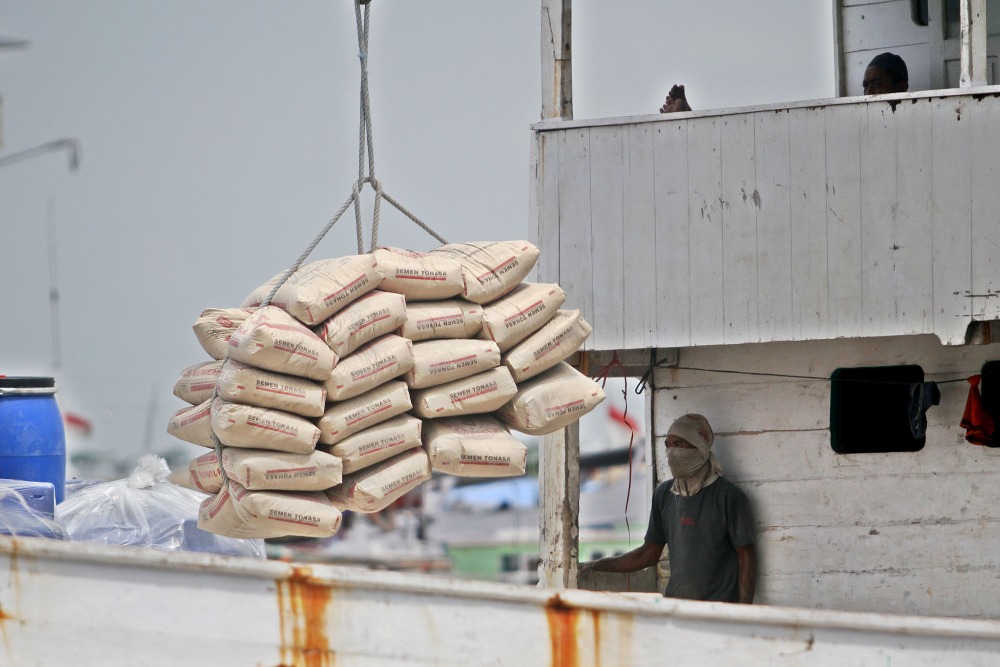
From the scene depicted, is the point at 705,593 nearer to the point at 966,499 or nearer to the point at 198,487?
Answer: the point at 966,499

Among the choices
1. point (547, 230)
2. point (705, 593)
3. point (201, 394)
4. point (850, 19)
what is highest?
point (850, 19)

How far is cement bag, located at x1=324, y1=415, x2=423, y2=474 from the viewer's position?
4.93 metres

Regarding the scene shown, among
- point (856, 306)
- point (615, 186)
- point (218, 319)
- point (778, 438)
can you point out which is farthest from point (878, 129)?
point (218, 319)

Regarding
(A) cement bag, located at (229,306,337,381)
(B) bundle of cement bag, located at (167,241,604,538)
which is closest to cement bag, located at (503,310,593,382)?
(B) bundle of cement bag, located at (167,241,604,538)

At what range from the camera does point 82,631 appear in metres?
4.42

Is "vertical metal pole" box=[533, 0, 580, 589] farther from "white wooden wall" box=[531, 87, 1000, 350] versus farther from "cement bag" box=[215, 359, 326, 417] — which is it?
"cement bag" box=[215, 359, 326, 417]

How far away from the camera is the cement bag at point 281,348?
469cm

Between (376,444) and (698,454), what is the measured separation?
3.90 m

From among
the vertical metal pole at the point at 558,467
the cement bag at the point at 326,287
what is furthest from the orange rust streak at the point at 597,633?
the vertical metal pole at the point at 558,467

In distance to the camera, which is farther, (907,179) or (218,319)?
(907,179)

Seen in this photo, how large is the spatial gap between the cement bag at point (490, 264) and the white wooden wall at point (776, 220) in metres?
2.53

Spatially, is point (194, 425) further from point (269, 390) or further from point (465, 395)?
point (465, 395)

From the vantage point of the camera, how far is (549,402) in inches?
212

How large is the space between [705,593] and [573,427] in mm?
1349
